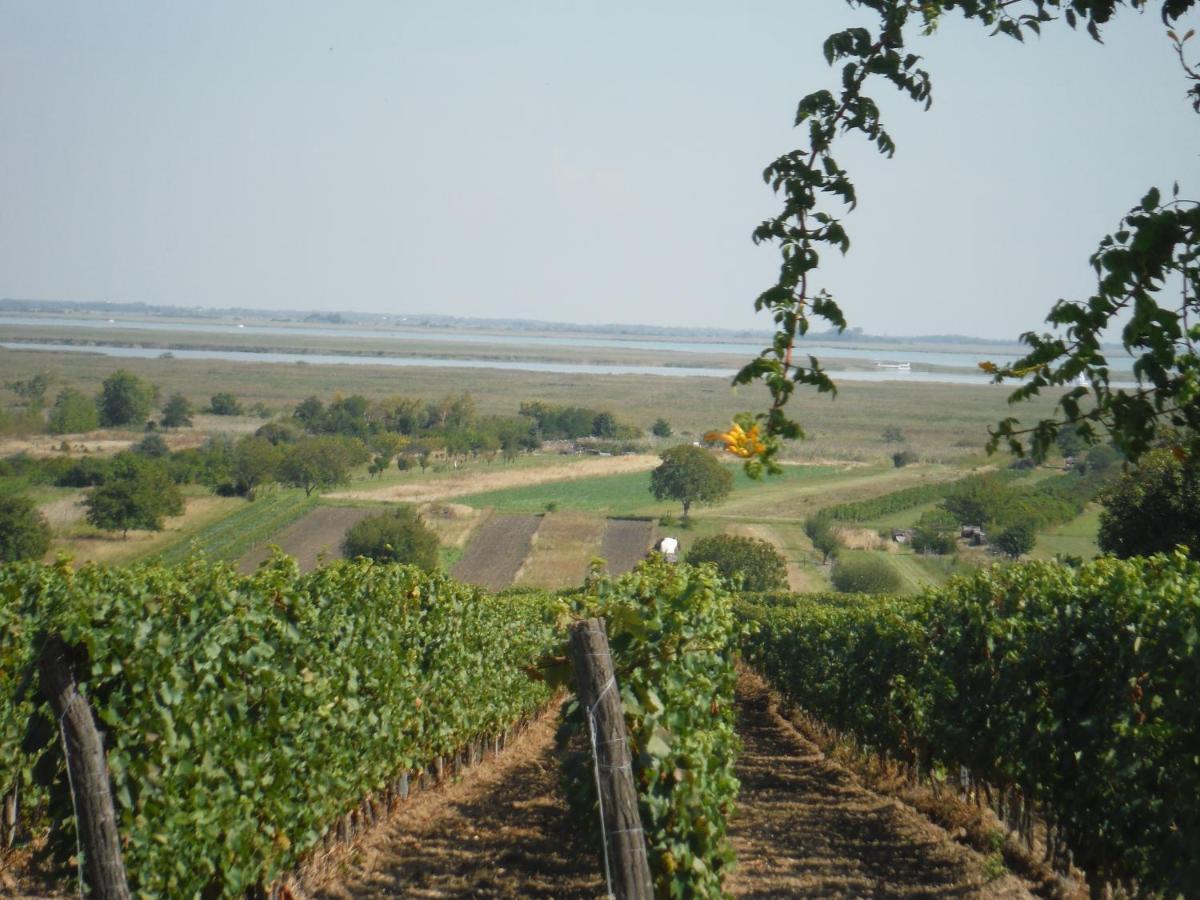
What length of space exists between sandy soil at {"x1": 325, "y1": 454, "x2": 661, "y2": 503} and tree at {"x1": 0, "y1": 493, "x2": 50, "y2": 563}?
28802mm

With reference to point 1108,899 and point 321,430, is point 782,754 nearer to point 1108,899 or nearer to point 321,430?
point 1108,899

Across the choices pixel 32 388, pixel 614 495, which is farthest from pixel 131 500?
pixel 32 388

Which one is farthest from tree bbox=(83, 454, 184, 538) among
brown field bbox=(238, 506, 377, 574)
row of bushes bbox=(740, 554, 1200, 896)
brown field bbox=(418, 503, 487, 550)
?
row of bushes bbox=(740, 554, 1200, 896)

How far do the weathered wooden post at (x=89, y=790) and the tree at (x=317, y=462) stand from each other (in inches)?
2396

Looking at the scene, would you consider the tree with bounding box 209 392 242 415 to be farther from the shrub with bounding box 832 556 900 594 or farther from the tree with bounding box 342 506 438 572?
the shrub with bounding box 832 556 900 594

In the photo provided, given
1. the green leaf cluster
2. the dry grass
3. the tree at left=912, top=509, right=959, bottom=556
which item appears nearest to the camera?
the green leaf cluster

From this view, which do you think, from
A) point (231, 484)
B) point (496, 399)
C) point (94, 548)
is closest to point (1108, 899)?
point (94, 548)

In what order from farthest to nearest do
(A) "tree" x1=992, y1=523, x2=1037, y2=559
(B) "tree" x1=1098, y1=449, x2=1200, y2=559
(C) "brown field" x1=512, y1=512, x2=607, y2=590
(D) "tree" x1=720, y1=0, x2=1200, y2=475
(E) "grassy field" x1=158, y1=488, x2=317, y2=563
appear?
(C) "brown field" x1=512, y1=512, x2=607, y2=590, (A) "tree" x1=992, y1=523, x2=1037, y2=559, (E) "grassy field" x1=158, y1=488, x2=317, y2=563, (B) "tree" x1=1098, y1=449, x2=1200, y2=559, (D) "tree" x1=720, y1=0, x2=1200, y2=475

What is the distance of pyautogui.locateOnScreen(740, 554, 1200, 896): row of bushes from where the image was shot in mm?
5473

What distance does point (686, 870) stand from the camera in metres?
6.27

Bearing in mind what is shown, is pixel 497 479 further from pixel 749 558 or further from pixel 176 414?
pixel 749 558

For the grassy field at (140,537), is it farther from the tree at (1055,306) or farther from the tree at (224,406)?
the tree at (224,406)

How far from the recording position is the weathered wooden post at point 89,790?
4492mm

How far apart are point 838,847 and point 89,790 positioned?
6.40 metres
